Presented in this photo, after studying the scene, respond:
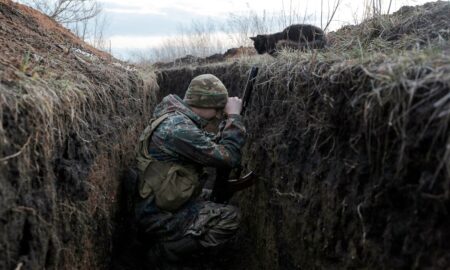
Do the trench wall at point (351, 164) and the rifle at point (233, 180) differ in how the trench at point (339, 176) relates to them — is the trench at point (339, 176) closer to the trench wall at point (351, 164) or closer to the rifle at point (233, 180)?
the trench wall at point (351, 164)

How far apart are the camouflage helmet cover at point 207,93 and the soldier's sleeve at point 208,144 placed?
211 mm

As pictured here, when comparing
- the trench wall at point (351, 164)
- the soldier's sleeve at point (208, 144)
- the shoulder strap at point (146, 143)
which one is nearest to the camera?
the trench wall at point (351, 164)

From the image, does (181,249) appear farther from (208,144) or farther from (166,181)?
(208,144)

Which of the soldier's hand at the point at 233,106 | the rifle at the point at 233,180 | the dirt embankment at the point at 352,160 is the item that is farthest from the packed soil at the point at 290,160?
the soldier's hand at the point at 233,106

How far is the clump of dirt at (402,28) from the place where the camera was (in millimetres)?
4027

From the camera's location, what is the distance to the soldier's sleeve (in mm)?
3984

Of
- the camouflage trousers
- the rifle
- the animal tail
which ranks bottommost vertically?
the camouflage trousers

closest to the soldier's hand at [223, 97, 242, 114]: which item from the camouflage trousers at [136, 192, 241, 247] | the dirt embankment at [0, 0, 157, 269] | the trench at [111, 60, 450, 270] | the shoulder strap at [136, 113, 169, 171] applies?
the trench at [111, 60, 450, 270]

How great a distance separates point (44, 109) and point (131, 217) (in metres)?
2.28

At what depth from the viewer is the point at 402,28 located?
4586 millimetres

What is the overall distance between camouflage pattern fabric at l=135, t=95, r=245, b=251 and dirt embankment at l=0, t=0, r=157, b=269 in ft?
1.43

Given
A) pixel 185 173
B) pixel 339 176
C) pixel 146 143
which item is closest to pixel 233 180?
pixel 185 173

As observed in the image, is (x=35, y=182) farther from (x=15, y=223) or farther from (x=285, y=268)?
(x=285, y=268)

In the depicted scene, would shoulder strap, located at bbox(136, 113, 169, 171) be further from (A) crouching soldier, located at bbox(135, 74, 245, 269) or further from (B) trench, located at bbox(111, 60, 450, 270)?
(B) trench, located at bbox(111, 60, 450, 270)
